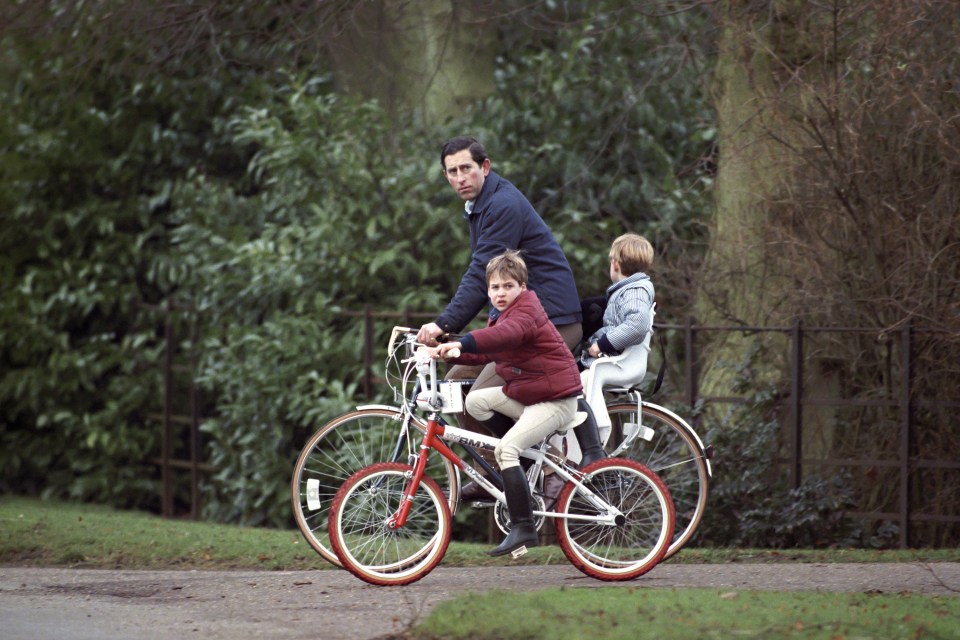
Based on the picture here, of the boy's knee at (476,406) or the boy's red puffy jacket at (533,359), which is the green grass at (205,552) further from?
the boy's red puffy jacket at (533,359)

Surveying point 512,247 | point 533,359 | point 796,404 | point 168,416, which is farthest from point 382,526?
point 168,416

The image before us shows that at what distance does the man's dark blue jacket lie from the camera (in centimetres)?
673

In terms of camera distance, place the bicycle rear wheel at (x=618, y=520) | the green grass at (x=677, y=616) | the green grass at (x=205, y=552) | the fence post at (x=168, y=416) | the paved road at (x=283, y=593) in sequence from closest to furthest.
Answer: the green grass at (x=677, y=616)
the paved road at (x=283, y=593)
the bicycle rear wheel at (x=618, y=520)
the green grass at (x=205, y=552)
the fence post at (x=168, y=416)

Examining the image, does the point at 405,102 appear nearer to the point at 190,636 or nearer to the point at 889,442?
the point at 889,442

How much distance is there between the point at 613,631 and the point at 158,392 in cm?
846

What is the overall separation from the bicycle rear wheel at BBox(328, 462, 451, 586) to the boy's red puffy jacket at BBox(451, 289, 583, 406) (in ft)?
1.87

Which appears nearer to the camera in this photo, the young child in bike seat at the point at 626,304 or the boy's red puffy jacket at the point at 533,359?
the boy's red puffy jacket at the point at 533,359

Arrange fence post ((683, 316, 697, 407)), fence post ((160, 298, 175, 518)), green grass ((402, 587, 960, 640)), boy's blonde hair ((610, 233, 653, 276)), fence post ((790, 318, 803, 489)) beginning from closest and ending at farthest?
green grass ((402, 587, 960, 640)), boy's blonde hair ((610, 233, 653, 276)), fence post ((790, 318, 803, 489)), fence post ((683, 316, 697, 407)), fence post ((160, 298, 175, 518))

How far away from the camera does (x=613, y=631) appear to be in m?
5.23

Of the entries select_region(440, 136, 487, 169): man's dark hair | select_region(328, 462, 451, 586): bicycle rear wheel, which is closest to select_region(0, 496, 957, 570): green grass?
select_region(328, 462, 451, 586): bicycle rear wheel

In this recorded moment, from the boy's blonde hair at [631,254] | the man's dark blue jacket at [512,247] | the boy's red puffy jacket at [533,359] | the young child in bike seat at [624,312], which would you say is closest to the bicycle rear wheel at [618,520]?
the boy's red puffy jacket at [533,359]

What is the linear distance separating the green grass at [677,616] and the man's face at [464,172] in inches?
74.1

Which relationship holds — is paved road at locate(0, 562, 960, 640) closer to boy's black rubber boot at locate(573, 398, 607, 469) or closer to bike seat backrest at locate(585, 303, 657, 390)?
boy's black rubber boot at locate(573, 398, 607, 469)

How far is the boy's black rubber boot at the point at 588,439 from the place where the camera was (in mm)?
6824
